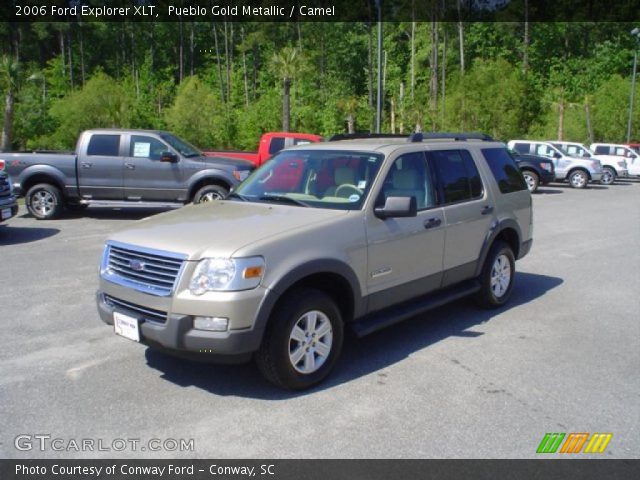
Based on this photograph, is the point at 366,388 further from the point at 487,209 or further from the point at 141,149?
the point at 141,149

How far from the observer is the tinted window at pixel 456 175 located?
5875 mm

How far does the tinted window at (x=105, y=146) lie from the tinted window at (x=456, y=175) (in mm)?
8918

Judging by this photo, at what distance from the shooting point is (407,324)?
6.24 metres

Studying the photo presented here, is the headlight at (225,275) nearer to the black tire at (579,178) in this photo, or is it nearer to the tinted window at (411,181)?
the tinted window at (411,181)

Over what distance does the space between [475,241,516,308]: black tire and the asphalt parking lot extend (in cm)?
14

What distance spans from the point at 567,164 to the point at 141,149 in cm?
1742

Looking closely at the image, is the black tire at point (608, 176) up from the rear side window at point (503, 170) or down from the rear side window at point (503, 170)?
down

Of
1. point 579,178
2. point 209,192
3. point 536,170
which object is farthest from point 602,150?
point 209,192

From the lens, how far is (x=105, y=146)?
42.9 ft

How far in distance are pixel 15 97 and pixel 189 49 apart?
100 ft

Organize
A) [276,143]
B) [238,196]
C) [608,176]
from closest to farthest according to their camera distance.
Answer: [238,196] → [276,143] → [608,176]

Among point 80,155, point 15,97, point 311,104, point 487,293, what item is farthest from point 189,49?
point 487,293

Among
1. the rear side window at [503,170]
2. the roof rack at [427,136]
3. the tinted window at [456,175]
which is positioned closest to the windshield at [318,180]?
the roof rack at [427,136]
